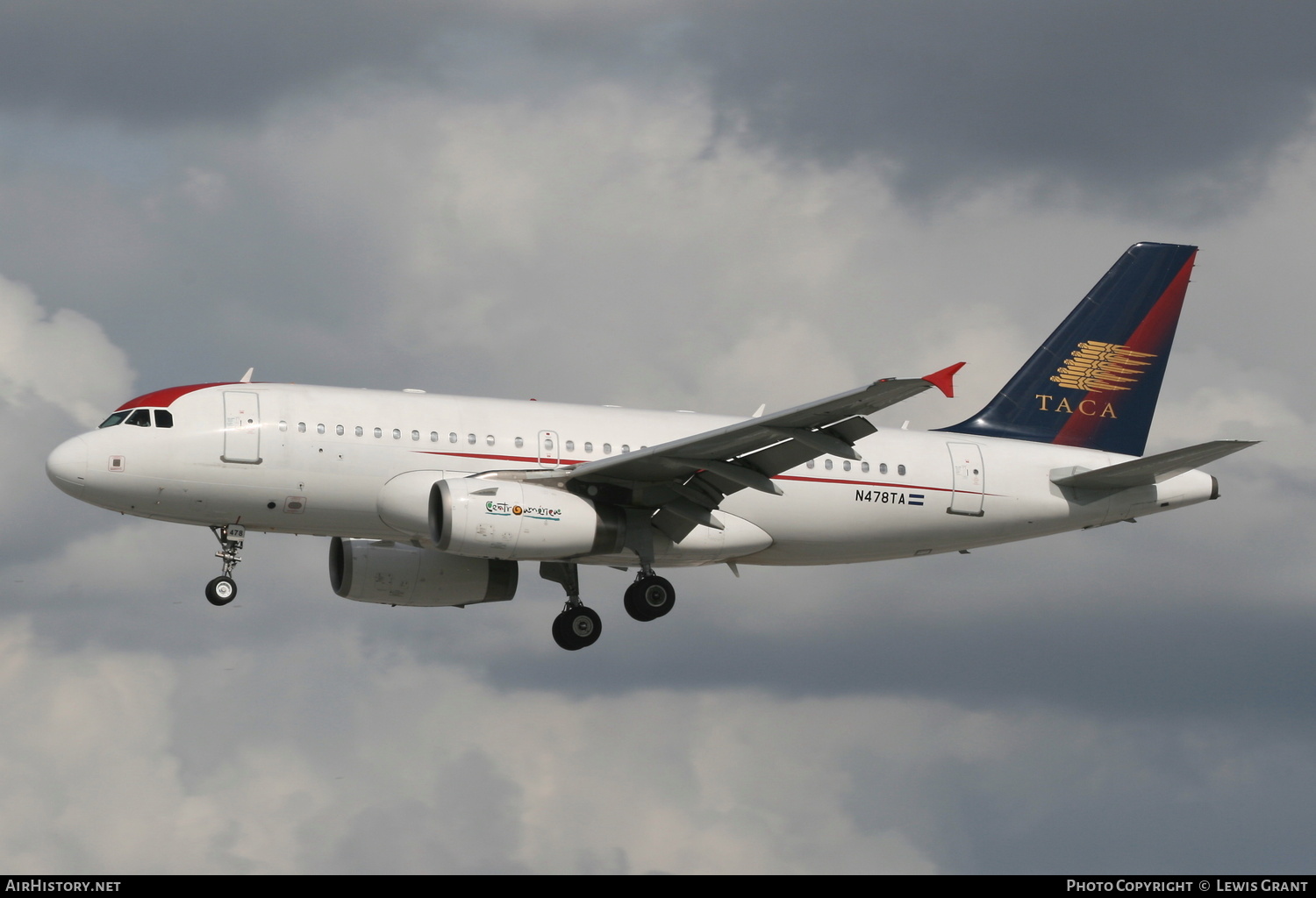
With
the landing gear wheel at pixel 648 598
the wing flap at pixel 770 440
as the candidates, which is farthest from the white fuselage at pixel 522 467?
the wing flap at pixel 770 440

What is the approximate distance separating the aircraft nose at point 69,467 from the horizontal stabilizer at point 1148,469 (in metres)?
21.9

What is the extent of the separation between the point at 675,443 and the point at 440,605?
9.54 metres

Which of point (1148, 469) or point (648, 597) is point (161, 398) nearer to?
point (648, 597)

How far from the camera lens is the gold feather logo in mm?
42000

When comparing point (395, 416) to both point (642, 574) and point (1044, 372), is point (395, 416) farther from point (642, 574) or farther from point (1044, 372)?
point (1044, 372)

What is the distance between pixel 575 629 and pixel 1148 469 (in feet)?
45.0

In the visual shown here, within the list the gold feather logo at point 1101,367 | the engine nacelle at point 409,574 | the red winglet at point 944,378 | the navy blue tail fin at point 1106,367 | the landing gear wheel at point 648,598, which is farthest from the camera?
the gold feather logo at point 1101,367

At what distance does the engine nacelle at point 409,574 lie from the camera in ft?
128

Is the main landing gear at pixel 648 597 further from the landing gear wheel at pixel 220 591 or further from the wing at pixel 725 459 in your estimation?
the landing gear wheel at pixel 220 591

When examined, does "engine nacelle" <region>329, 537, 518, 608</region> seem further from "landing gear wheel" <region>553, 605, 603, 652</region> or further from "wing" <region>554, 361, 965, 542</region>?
"wing" <region>554, 361, 965, 542</region>

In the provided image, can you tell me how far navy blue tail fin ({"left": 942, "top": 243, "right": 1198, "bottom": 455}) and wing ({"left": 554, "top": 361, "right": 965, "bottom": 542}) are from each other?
829 cm

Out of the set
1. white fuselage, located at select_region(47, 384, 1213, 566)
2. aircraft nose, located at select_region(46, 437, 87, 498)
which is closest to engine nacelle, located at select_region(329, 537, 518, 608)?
white fuselage, located at select_region(47, 384, 1213, 566)

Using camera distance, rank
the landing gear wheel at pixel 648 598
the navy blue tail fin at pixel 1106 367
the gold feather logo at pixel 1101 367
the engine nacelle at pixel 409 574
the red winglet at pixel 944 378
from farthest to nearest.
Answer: the gold feather logo at pixel 1101 367 → the navy blue tail fin at pixel 1106 367 → the engine nacelle at pixel 409 574 → the landing gear wheel at pixel 648 598 → the red winglet at pixel 944 378

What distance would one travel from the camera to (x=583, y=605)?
126ft
